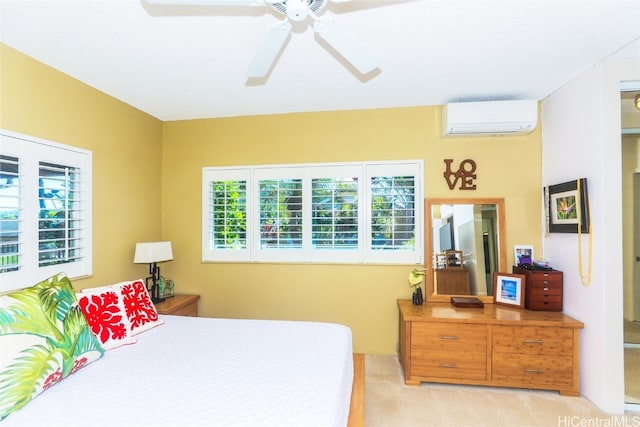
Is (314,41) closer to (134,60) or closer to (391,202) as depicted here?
(134,60)

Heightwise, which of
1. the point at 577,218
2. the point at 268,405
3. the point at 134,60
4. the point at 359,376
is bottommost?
the point at 359,376

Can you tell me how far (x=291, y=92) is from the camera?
261 cm

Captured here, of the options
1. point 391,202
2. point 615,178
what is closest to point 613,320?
point 615,178

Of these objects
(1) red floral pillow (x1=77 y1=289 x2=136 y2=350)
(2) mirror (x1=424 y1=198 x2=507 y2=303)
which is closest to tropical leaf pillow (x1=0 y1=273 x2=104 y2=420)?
(1) red floral pillow (x1=77 y1=289 x2=136 y2=350)

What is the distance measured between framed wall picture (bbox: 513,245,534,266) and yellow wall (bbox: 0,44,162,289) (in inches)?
149

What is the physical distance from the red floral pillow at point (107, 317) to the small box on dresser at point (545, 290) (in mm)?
3170

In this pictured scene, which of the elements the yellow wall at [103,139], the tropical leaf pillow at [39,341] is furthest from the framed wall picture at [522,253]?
the yellow wall at [103,139]

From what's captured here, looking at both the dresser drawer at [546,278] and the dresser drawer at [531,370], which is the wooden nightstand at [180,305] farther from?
the dresser drawer at [546,278]

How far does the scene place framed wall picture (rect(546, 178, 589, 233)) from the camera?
7.23 feet

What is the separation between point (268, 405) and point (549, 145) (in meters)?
3.16

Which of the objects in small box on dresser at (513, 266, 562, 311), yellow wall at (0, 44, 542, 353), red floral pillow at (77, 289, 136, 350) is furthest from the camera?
yellow wall at (0, 44, 542, 353)

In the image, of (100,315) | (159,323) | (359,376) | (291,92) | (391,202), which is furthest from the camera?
(391,202)

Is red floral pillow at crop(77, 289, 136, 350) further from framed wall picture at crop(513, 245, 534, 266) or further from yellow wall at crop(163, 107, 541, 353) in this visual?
framed wall picture at crop(513, 245, 534, 266)

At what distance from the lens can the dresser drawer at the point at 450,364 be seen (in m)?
2.33
